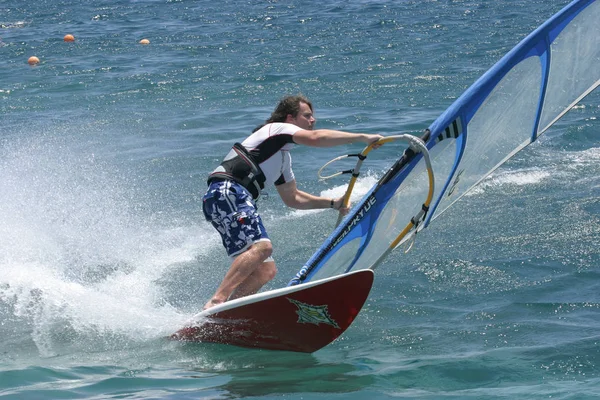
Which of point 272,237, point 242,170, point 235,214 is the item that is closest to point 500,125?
point 242,170

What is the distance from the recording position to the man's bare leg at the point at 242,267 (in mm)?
6316

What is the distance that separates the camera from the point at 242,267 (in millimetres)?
6312

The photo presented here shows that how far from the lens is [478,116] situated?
6.30 m

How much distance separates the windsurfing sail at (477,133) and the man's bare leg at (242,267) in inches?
12.8

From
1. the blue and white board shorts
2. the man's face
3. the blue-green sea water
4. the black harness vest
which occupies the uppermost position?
the man's face

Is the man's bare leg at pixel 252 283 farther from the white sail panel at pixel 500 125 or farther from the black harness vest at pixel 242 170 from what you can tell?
the white sail panel at pixel 500 125

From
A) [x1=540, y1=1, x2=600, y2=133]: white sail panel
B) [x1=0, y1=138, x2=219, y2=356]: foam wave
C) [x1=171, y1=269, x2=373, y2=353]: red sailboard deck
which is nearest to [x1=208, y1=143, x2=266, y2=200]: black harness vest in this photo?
[x1=171, y1=269, x2=373, y2=353]: red sailboard deck

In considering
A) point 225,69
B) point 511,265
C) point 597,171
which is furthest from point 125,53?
point 511,265

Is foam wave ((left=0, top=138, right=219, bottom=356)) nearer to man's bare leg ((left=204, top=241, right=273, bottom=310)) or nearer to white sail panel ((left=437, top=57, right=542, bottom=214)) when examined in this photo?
man's bare leg ((left=204, top=241, right=273, bottom=310))

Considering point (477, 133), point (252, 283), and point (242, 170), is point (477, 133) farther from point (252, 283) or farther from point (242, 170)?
point (252, 283)

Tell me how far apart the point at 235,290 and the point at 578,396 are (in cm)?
265

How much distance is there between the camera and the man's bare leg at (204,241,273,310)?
6316mm

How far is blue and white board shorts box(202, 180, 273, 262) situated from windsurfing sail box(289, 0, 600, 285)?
0.47 metres

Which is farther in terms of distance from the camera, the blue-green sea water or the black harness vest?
the black harness vest
